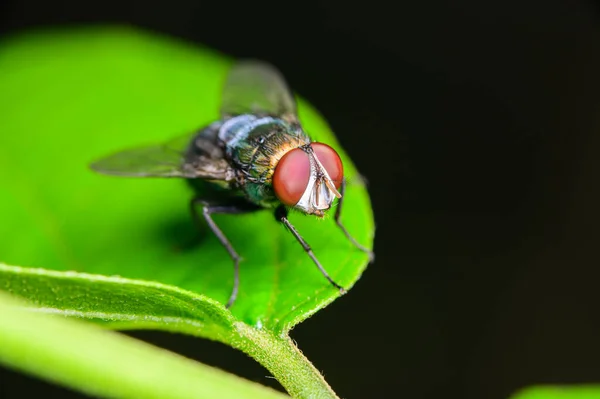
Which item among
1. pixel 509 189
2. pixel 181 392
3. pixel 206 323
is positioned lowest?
pixel 509 189

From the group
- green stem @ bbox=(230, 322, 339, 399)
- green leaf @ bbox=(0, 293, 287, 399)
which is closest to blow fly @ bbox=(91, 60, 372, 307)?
green stem @ bbox=(230, 322, 339, 399)

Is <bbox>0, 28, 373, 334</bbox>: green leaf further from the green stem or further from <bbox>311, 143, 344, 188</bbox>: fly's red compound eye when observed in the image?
<bbox>311, 143, 344, 188</bbox>: fly's red compound eye

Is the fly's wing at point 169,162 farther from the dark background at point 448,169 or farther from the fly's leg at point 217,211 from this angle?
the dark background at point 448,169

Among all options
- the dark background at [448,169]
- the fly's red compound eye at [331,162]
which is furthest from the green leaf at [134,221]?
the dark background at [448,169]

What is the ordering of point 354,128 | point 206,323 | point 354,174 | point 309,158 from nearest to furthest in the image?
point 206,323, point 309,158, point 354,174, point 354,128

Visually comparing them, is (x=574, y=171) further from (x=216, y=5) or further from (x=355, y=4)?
(x=216, y=5)

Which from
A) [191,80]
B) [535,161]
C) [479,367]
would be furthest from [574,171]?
[191,80]

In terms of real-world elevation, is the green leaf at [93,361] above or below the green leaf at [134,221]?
above
